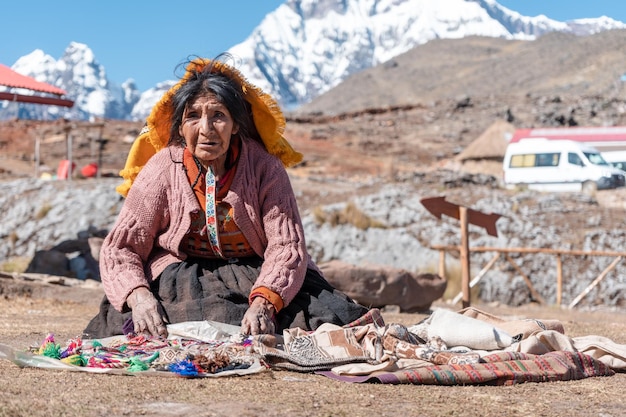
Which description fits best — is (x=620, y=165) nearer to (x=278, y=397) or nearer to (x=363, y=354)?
(x=363, y=354)

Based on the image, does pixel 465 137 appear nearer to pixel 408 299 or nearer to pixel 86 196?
pixel 86 196

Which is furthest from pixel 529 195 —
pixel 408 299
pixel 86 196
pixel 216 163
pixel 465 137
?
pixel 465 137

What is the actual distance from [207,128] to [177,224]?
48 cm

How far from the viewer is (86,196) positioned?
1468cm

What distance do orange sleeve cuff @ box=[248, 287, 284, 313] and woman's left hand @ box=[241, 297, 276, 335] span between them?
19mm

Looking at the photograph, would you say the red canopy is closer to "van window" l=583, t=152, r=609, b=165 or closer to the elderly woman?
the elderly woman

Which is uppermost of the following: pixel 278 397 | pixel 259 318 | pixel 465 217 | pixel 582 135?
pixel 582 135

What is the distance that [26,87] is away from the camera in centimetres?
917

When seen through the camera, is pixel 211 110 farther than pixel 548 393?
Yes

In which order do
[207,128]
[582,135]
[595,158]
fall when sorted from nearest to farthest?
1. [207,128]
2. [595,158]
3. [582,135]

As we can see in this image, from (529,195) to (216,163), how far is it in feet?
39.7

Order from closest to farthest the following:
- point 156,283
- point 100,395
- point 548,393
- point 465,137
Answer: point 100,395, point 548,393, point 156,283, point 465,137

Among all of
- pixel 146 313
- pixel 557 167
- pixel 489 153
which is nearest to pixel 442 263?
pixel 146 313

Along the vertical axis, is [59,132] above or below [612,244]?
above
